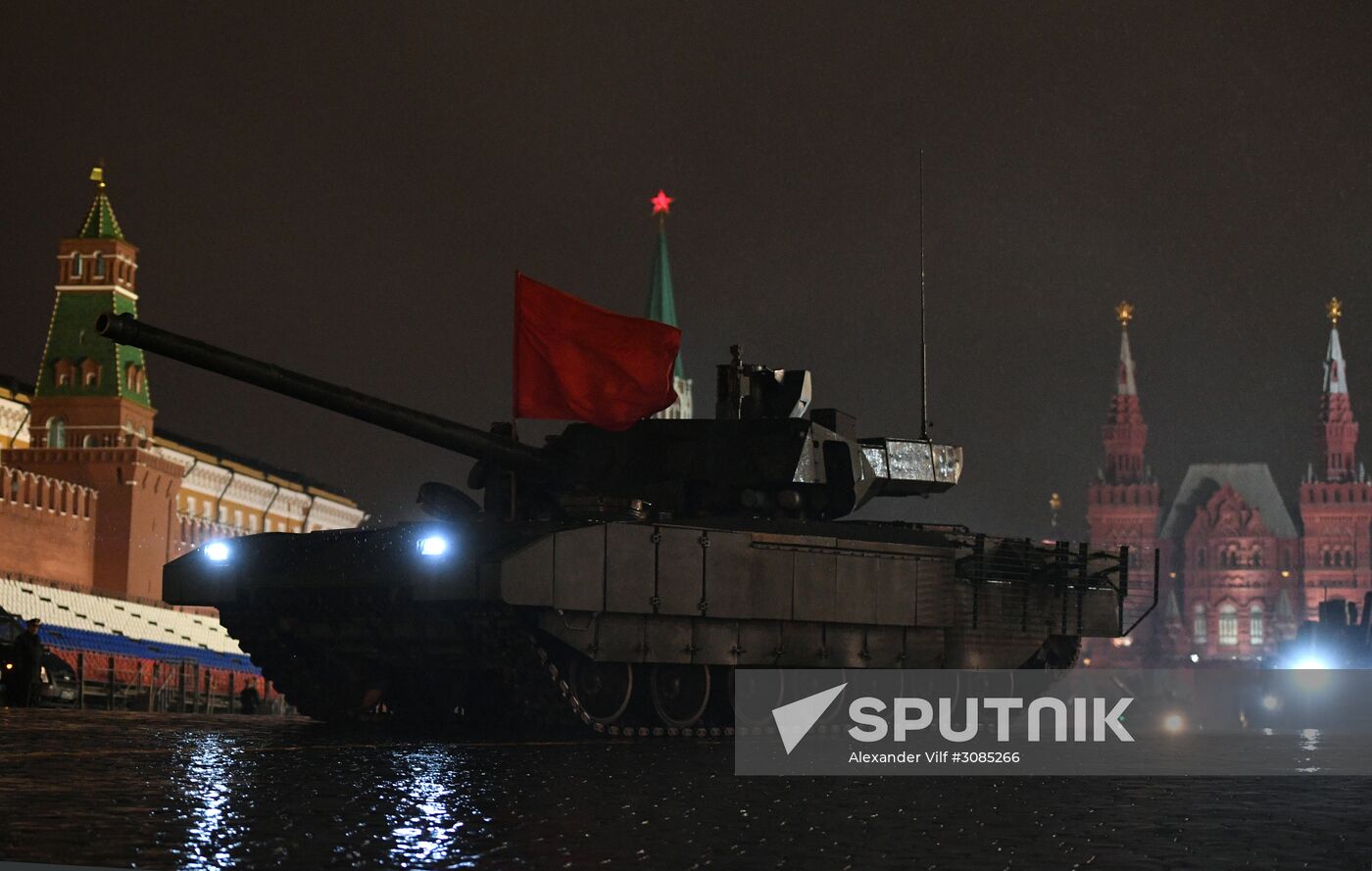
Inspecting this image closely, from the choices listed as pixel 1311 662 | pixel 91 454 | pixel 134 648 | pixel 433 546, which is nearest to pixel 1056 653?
pixel 433 546

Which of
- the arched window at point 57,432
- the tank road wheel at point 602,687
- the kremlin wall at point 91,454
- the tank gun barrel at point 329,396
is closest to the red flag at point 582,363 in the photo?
the tank gun barrel at point 329,396

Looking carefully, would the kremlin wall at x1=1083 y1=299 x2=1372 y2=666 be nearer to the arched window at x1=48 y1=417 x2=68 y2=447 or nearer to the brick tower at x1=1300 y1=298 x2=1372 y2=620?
the brick tower at x1=1300 y1=298 x2=1372 y2=620

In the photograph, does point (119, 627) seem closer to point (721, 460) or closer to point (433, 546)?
point (721, 460)

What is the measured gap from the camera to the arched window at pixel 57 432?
86.5 meters

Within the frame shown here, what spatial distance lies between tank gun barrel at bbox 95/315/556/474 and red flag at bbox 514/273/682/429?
2.43 feet

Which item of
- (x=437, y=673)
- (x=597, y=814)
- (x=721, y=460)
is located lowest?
(x=597, y=814)

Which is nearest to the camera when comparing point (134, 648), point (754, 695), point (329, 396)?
point (329, 396)

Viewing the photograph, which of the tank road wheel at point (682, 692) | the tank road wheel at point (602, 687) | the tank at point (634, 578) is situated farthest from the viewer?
the tank road wheel at point (682, 692)

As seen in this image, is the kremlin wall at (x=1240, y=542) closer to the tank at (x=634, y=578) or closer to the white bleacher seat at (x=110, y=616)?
the white bleacher seat at (x=110, y=616)

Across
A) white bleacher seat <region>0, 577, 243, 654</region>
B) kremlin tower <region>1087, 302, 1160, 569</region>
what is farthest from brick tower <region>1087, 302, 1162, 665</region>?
white bleacher seat <region>0, 577, 243, 654</region>

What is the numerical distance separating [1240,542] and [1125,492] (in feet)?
39.4

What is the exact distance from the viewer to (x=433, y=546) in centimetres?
1780

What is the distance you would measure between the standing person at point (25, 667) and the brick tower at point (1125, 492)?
164169 millimetres

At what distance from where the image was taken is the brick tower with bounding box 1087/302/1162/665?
620 ft
